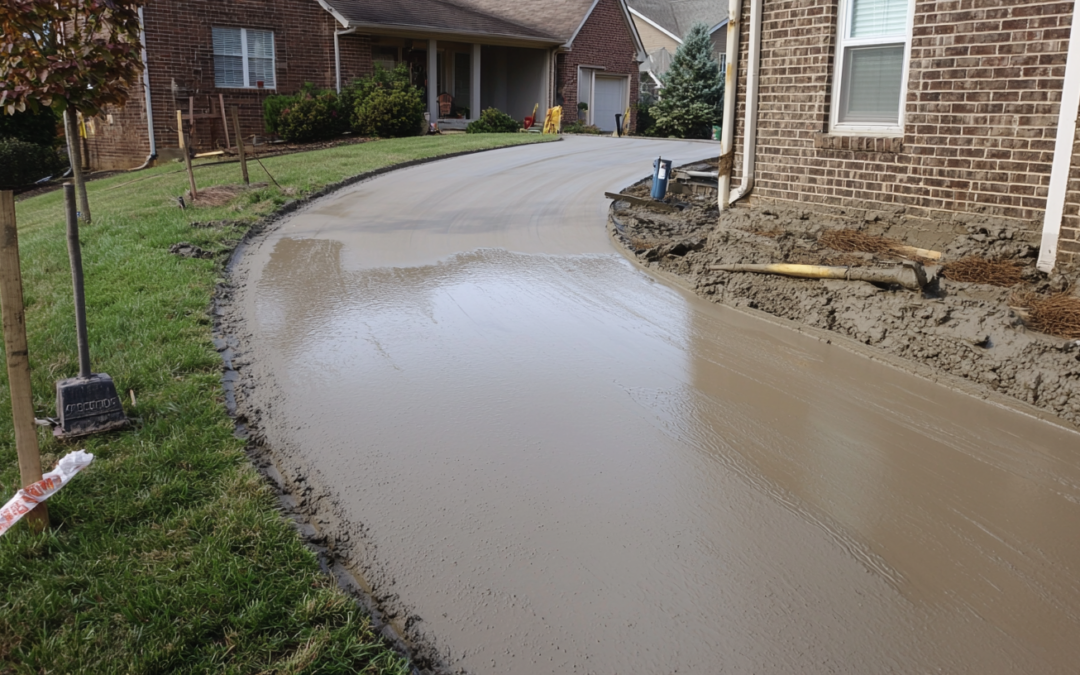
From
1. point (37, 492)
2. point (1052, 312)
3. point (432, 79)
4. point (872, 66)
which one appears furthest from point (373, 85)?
point (37, 492)

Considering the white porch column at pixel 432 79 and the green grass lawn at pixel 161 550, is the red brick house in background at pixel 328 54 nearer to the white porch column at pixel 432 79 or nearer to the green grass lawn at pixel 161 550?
the white porch column at pixel 432 79

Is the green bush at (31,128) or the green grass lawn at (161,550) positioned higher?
the green bush at (31,128)

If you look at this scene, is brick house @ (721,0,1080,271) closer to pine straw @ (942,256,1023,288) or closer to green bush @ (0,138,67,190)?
pine straw @ (942,256,1023,288)

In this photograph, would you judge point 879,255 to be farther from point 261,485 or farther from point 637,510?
point 261,485

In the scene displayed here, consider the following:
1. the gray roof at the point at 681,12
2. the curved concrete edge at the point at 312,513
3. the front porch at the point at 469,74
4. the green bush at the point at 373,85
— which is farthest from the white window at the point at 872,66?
the gray roof at the point at 681,12

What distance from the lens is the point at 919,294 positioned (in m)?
6.44

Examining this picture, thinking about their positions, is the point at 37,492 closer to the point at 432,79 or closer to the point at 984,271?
the point at 984,271

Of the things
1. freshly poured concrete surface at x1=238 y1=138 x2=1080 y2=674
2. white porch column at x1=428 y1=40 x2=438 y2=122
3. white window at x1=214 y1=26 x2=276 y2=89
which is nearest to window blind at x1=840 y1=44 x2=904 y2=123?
freshly poured concrete surface at x1=238 y1=138 x2=1080 y2=674

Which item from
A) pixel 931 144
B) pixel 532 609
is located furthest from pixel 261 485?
pixel 931 144

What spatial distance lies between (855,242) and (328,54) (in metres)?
21.0

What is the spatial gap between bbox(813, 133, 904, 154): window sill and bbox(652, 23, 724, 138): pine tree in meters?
23.2

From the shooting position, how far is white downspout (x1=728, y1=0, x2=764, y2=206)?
30.3ft

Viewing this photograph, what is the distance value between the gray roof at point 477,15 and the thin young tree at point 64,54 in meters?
17.0

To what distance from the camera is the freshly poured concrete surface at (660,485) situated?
312 cm
